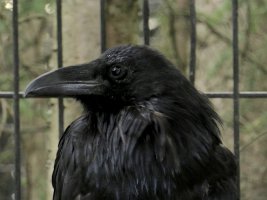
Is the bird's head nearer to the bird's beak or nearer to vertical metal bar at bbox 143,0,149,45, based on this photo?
the bird's beak

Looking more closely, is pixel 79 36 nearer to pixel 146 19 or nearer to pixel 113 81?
pixel 146 19

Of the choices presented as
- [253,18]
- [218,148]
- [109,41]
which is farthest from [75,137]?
[253,18]

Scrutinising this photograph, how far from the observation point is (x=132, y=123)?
267cm

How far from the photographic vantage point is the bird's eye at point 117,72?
2705 mm

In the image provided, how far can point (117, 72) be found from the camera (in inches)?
106

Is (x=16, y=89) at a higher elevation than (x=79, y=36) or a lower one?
lower

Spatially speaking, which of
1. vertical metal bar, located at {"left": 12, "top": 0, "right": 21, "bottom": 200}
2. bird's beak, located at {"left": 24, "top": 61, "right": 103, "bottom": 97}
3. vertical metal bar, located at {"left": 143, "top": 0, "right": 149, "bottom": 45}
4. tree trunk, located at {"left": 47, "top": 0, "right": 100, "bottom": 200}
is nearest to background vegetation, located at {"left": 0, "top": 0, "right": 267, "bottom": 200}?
tree trunk, located at {"left": 47, "top": 0, "right": 100, "bottom": 200}

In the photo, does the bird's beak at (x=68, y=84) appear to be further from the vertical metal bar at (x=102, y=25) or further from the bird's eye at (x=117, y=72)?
the vertical metal bar at (x=102, y=25)

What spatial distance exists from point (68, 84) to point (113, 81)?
16cm

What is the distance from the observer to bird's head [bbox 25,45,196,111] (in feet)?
8.80

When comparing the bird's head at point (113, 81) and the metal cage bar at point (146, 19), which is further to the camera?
the metal cage bar at point (146, 19)

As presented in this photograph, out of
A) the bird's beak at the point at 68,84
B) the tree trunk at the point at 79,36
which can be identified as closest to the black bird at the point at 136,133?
the bird's beak at the point at 68,84

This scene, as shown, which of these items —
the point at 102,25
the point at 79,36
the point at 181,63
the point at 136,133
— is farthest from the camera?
the point at 181,63

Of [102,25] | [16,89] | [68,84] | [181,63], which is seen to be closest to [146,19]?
[102,25]
